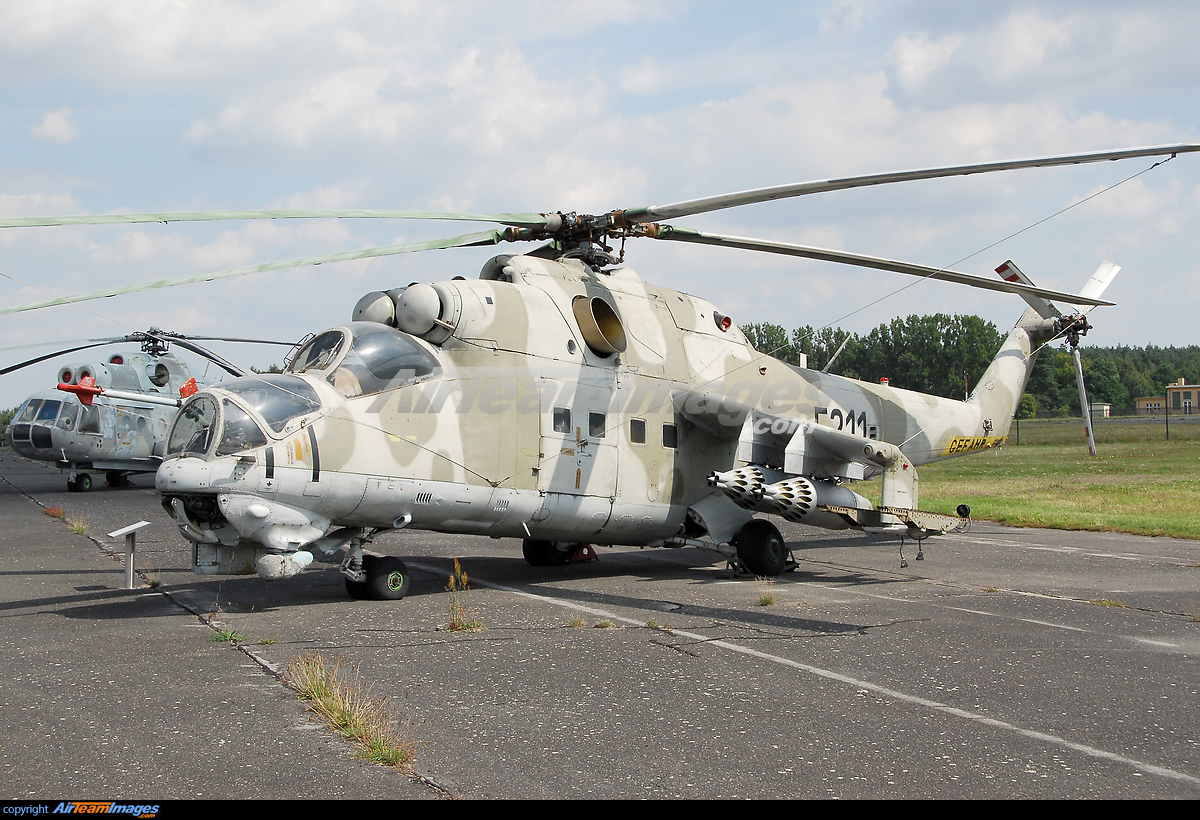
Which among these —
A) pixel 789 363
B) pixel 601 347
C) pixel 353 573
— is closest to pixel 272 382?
pixel 353 573

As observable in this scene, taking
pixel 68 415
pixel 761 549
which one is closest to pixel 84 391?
pixel 68 415

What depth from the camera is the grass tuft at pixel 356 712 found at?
194 inches

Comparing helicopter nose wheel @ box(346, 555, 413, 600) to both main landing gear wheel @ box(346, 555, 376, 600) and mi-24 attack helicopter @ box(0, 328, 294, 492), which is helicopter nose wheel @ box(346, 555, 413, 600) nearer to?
main landing gear wheel @ box(346, 555, 376, 600)

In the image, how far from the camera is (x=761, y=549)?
1246cm

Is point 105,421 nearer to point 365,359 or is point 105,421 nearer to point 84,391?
point 84,391

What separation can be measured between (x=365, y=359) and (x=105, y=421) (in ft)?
83.3

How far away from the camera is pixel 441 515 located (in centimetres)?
1034

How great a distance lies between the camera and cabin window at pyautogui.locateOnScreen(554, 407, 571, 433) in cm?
1132

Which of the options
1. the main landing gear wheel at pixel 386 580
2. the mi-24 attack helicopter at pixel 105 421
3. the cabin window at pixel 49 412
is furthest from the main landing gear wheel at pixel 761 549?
the cabin window at pixel 49 412

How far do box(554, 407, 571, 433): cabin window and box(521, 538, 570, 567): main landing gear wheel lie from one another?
2.67m

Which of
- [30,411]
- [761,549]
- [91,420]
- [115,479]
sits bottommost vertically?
[761,549]

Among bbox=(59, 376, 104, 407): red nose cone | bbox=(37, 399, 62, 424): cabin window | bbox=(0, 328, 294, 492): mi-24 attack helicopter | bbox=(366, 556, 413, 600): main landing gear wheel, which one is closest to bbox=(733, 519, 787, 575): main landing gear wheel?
bbox=(366, 556, 413, 600): main landing gear wheel

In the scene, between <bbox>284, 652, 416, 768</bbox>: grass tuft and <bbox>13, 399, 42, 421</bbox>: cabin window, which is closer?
<bbox>284, 652, 416, 768</bbox>: grass tuft

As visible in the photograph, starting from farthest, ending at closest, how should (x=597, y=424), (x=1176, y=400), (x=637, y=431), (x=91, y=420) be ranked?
(x=1176, y=400) < (x=91, y=420) < (x=637, y=431) < (x=597, y=424)
